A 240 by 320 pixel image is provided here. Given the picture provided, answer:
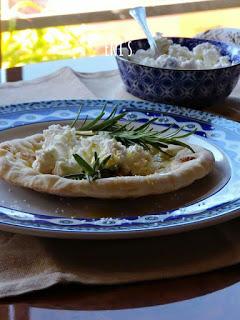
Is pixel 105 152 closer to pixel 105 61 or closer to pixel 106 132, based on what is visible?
pixel 106 132

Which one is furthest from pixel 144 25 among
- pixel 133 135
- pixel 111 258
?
pixel 111 258

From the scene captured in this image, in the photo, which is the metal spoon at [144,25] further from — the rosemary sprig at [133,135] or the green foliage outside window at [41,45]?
the green foliage outside window at [41,45]

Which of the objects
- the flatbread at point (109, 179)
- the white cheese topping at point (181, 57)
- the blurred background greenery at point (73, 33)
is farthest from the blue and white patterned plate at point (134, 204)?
the blurred background greenery at point (73, 33)

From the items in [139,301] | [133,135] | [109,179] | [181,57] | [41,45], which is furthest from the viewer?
[41,45]

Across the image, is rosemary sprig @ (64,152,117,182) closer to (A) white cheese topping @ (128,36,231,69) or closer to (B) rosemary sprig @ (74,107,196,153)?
(B) rosemary sprig @ (74,107,196,153)

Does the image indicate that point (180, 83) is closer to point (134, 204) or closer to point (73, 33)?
point (134, 204)
